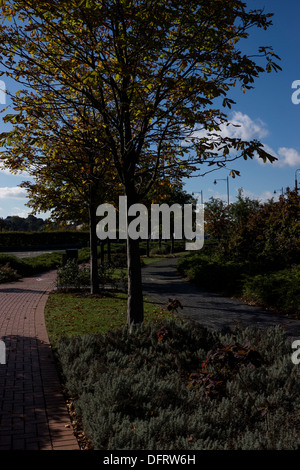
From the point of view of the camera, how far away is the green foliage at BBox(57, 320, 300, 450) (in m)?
4.02

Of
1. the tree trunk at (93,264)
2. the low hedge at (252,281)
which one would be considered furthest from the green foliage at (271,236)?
the tree trunk at (93,264)

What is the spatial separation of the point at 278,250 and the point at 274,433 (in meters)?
12.0

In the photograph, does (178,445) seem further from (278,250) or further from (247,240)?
(247,240)

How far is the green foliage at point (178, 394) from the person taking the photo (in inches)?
158

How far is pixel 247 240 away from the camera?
17.5 metres

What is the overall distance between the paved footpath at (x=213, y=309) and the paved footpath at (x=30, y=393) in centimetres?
377

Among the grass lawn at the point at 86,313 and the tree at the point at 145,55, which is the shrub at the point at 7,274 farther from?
the tree at the point at 145,55

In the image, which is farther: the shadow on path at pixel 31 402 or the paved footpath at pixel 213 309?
the paved footpath at pixel 213 309

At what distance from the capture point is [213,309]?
38.2 ft

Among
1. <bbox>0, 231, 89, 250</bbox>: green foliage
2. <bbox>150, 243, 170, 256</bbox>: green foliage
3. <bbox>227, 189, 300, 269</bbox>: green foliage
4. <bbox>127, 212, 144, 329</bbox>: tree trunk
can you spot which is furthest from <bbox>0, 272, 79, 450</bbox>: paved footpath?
<bbox>0, 231, 89, 250</bbox>: green foliage

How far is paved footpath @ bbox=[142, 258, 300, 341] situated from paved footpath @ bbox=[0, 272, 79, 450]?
3.77 m

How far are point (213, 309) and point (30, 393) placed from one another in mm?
7047

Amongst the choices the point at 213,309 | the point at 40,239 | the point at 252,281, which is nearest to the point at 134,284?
the point at 213,309

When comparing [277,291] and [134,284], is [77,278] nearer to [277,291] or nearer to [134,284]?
[134,284]
